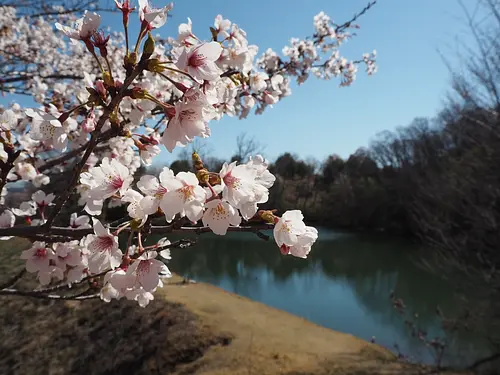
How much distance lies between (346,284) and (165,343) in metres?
6.70

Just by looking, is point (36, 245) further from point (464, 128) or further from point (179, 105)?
point (464, 128)

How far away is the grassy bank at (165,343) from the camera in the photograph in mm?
3422

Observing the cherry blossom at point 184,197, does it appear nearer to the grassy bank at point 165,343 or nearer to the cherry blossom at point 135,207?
the cherry blossom at point 135,207

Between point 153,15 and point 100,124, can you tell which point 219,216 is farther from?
point 153,15

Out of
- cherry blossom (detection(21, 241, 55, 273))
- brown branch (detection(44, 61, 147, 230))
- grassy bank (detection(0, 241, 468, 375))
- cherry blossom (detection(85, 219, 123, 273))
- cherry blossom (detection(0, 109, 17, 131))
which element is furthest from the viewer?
grassy bank (detection(0, 241, 468, 375))

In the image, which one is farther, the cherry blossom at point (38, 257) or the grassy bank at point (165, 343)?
the grassy bank at point (165, 343)

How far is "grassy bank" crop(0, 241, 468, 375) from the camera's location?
3.42 metres

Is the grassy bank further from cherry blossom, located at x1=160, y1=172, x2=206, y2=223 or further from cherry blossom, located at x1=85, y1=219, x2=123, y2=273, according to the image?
cherry blossom, located at x1=160, y1=172, x2=206, y2=223

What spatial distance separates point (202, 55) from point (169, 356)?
3804 millimetres

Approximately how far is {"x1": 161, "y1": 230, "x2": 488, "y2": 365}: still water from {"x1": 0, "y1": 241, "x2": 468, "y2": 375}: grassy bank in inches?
64.2

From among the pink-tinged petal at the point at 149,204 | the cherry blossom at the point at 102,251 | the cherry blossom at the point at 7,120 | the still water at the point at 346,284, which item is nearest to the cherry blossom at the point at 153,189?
the pink-tinged petal at the point at 149,204

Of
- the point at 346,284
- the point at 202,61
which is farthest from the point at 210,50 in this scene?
the point at 346,284

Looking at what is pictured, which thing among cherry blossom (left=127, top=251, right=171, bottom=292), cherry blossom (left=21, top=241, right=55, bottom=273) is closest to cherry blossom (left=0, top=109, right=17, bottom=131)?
cherry blossom (left=21, top=241, right=55, bottom=273)

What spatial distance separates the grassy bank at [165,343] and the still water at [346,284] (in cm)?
163
